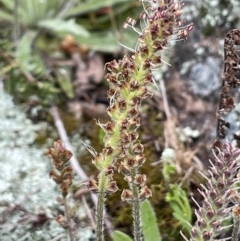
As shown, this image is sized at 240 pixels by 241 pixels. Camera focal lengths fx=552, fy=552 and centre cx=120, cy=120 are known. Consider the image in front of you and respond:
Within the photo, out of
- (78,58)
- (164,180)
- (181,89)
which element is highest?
(78,58)

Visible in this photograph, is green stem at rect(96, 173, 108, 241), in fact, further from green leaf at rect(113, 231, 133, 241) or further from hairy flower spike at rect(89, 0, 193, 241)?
green leaf at rect(113, 231, 133, 241)

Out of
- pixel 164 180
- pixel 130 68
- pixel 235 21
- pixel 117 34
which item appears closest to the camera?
pixel 130 68

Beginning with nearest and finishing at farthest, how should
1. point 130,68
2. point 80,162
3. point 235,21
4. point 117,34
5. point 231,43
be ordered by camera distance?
point 130,68 → point 231,43 → point 80,162 → point 235,21 → point 117,34

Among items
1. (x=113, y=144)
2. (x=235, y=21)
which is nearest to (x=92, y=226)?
(x=113, y=144)

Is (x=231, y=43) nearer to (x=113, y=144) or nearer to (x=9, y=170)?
(x=113, y=144)

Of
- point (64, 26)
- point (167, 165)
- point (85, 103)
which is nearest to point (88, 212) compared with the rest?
point (167, 165)

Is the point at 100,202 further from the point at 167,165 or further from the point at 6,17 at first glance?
the point at 6,17

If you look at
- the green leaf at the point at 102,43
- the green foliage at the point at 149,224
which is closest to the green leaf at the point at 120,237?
the green foliage at the point at 149,224
